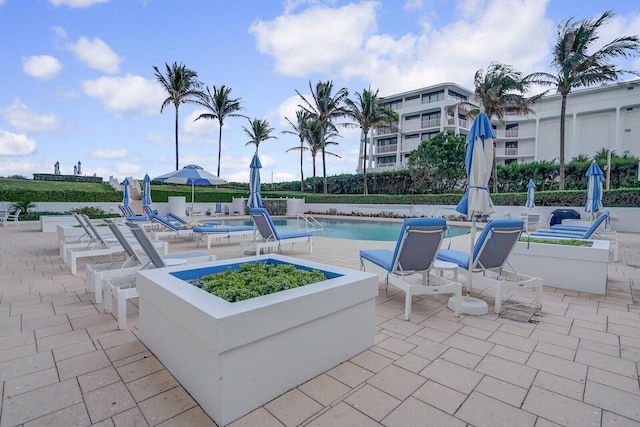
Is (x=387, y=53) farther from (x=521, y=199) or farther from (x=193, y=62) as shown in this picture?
(x=193, y=62)

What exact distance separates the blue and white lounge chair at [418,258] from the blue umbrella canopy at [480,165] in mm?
418

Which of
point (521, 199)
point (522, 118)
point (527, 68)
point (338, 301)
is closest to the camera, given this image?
point (338, 301)

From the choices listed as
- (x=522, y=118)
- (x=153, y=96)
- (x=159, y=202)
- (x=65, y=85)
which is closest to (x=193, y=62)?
(x=153, y=96)

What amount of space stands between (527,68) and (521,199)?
363 inches

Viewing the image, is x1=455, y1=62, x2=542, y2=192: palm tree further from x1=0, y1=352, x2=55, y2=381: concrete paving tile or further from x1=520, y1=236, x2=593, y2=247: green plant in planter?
x1=0, y1=352, x2=55, y2=381: concrete paving tile

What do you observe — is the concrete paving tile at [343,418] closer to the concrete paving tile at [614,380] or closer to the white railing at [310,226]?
the concrete paving tile at [614,380]

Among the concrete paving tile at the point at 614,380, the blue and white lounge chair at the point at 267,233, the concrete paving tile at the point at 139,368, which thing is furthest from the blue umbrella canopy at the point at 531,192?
the concrete paving tile at the point at 139,368

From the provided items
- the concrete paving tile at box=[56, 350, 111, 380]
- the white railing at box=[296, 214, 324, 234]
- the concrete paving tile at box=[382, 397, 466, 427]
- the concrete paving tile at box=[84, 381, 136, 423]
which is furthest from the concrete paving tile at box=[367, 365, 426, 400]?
the white railing at box=[296, 214, 324, 234]

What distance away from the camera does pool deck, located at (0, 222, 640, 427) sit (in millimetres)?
1763

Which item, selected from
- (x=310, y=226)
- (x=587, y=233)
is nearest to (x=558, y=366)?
(x=587, y=233)

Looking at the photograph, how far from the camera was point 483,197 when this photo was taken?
11.6 ft

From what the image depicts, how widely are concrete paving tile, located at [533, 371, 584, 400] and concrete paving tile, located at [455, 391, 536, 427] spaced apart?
40cm

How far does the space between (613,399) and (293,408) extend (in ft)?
6.15

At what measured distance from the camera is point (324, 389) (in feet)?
6.65
